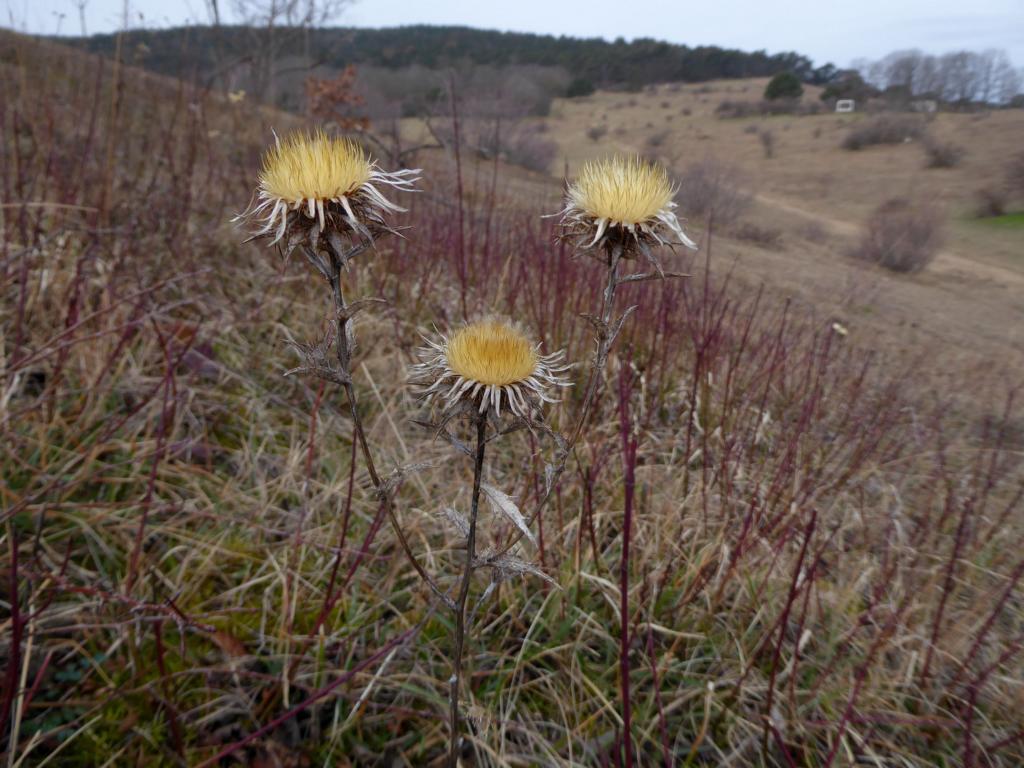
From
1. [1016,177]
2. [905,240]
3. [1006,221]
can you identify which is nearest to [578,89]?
[1016,177]

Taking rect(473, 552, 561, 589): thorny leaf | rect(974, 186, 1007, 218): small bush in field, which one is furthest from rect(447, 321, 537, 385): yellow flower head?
rect(974, 186, 1007, 218): small bush in field

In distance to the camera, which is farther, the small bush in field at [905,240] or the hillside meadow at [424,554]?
the small bush in field at [905,240]

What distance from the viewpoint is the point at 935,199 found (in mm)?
12609

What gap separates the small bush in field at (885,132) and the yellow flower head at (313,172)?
83.6 ft

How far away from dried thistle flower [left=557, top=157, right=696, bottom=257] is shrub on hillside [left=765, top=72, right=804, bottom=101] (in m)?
37.9

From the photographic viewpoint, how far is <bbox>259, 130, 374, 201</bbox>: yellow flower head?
0.91 meters

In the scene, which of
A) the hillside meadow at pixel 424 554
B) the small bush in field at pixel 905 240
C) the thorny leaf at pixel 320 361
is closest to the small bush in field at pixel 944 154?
the small bush in field at pixel 905 240

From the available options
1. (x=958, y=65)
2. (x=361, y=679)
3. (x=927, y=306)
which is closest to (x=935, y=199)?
(x=927, y=306)

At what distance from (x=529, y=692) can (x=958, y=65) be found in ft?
86.3

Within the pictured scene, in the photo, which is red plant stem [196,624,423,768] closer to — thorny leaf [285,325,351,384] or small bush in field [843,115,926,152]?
thorny leaf [285,325,351,384]

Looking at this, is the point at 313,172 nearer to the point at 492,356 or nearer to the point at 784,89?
the point at 492,356

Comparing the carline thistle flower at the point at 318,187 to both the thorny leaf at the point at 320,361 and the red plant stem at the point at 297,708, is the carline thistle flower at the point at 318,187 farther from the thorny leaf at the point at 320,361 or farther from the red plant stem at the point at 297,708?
the red plant stem at the point at 297,708

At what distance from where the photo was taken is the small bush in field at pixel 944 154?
16797 millimetres

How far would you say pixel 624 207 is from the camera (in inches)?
40.4
